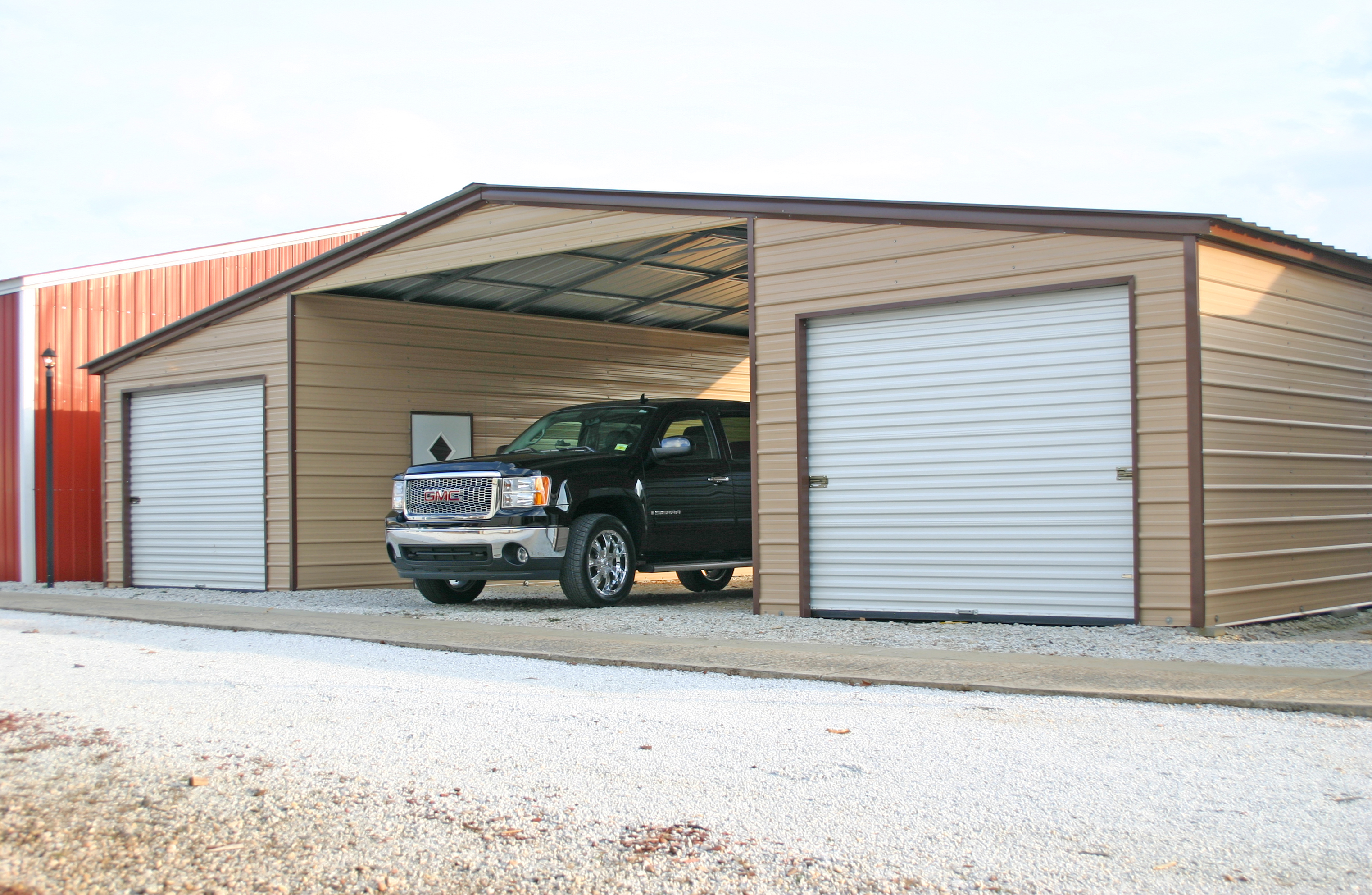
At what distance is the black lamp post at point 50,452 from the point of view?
56.5ft

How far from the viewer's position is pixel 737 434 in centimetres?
1311

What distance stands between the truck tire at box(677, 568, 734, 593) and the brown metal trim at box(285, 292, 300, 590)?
4665 millimetres

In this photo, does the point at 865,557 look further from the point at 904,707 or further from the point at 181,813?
the point at 181,813

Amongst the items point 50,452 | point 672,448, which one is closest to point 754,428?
point 672,448

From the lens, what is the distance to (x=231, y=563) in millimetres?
15477

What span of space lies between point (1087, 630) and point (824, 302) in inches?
139

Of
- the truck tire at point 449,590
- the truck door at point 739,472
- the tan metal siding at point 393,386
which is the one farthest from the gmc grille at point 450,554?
the tan metal siding at point 393,386

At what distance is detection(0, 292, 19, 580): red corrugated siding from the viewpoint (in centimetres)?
1823

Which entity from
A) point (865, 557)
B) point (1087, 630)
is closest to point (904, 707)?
point (1087, 630)

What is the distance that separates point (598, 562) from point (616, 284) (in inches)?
187

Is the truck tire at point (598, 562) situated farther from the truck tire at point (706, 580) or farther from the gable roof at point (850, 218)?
the gable roof at point (850, 218)

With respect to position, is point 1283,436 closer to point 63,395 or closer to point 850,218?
point 850,218

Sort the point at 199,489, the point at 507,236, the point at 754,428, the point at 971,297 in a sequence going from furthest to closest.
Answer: the point at 199,489
the point at 507,236
the point at 754,428
the point at 971,297

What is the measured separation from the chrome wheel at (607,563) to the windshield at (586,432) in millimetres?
882
